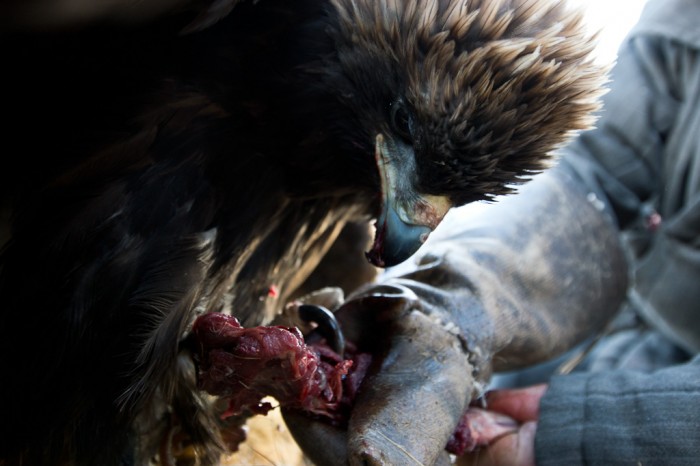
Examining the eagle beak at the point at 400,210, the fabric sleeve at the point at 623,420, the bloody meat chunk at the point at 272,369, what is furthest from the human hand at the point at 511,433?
the eagle beak at the point at 400,210

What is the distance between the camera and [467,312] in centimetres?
149

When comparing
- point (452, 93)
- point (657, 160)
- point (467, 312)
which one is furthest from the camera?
point (657, 160)

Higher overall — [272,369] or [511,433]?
[272,369]

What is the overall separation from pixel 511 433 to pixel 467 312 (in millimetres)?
319

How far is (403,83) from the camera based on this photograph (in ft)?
3.88

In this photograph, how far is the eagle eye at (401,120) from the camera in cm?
119

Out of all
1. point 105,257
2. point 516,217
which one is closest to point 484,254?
point 516,217

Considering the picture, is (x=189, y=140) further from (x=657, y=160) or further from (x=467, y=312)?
(x=657, y=160)

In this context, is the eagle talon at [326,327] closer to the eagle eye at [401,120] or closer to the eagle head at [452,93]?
the eagle head at [452,93]

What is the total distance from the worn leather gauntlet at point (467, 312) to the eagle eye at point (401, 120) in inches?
14.3

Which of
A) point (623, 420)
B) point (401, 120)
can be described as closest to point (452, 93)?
point (401, 120)

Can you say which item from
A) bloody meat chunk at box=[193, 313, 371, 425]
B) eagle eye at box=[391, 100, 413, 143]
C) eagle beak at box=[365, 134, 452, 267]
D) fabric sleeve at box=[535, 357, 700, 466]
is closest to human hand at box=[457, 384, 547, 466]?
fabric sleeve at box=[535, 357, 700, 466]

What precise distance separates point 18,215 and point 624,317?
2.09 metres

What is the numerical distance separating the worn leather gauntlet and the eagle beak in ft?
0.72
